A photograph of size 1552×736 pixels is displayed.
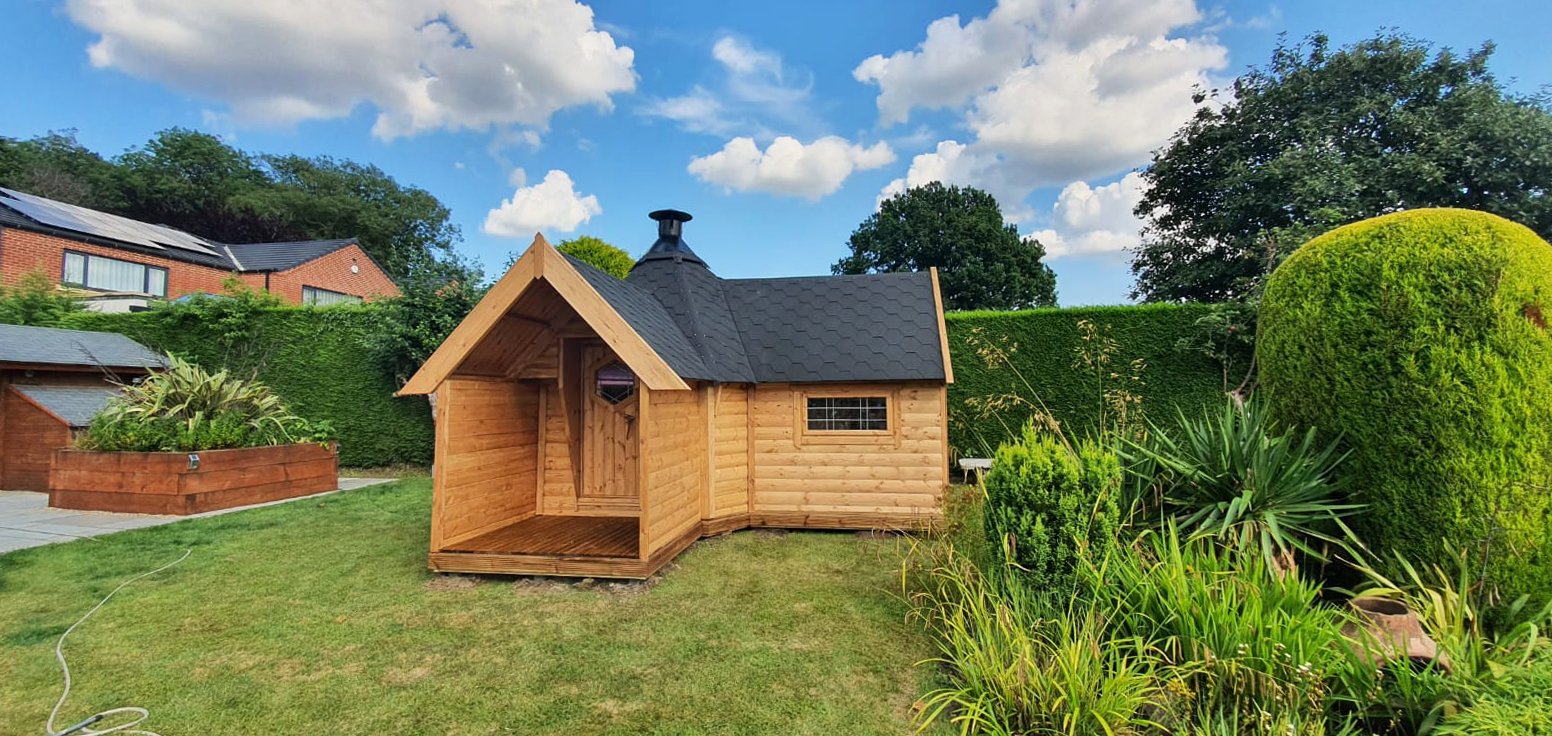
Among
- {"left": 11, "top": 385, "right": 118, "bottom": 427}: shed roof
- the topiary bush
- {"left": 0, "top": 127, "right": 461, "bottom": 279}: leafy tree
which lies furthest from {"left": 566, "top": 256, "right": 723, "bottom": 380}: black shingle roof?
{"left": 0, "top": 127, "right": 461, "bottom": 279}: leafy tree

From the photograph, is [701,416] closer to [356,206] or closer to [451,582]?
[451,582]

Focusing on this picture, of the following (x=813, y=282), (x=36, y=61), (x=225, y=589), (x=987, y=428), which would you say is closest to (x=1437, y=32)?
(x=987, y=428)

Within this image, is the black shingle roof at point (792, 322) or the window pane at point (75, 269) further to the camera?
the window pane at point (75, 269)

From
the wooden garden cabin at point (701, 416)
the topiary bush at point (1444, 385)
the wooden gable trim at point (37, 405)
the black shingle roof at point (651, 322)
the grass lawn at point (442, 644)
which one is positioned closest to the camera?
the grass lawn at point (442, 644)

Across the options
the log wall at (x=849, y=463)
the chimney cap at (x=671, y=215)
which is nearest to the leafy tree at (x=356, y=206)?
the chimney cap at (x=671, y=215)

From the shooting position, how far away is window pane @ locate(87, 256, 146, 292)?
19625 millimetres

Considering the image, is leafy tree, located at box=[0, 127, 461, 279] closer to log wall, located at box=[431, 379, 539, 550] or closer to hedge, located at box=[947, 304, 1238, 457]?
log wall, located at box=[431, 379, 539, 550]

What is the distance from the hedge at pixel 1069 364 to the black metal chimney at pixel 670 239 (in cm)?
488

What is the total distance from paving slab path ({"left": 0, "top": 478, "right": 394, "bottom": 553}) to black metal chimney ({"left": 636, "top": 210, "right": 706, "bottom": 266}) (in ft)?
20.7

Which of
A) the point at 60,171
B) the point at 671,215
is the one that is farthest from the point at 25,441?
the point at 60,171

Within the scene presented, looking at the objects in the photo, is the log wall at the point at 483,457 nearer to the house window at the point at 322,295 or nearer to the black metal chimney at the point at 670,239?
the black metal chimney at the point at 670,239

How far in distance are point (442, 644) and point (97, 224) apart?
2802 centimetres

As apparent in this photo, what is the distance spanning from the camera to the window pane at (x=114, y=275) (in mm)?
19625

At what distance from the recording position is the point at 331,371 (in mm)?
11562
